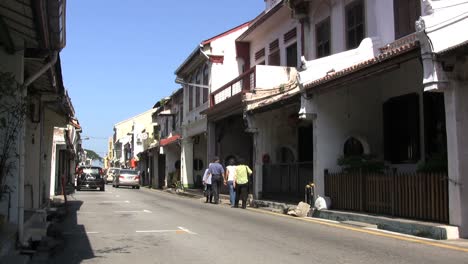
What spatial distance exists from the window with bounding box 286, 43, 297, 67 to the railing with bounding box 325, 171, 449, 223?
7.98m

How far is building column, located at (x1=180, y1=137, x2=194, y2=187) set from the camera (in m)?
34.9

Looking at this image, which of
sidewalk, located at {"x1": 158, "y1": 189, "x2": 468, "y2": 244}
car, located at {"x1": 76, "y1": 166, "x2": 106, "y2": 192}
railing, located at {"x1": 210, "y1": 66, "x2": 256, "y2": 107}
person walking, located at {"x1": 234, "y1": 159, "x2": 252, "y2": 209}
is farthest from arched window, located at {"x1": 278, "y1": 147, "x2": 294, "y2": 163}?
car, located at {"x1": 76, "y1": 166, "x2": 106, "y2": 192}

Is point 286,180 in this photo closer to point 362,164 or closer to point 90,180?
point 362,164

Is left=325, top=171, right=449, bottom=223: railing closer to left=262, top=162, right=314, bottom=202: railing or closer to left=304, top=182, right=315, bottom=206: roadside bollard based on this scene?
left=304, top=182, right=315, bottom=206: roadside bollard

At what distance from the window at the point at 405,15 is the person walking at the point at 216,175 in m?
9.58

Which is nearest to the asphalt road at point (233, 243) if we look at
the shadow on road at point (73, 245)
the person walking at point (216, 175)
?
the shadow on road at point (73, 245)

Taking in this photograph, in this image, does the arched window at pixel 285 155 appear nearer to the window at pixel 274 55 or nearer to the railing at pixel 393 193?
the window at pixel 274 55

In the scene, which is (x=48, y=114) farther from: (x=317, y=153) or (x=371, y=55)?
(x=371, y=55)

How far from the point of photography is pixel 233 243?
33.4 ft

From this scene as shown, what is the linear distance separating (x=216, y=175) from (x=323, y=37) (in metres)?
7.11

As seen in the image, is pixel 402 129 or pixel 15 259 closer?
pixel 15 259

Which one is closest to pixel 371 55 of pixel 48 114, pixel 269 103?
pixel 269 103

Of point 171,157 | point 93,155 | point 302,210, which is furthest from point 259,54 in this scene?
point 93,155

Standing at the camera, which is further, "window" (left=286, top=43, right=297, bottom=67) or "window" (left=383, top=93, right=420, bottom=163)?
"window" (left=286, top=43, right=297, bottom=67)
